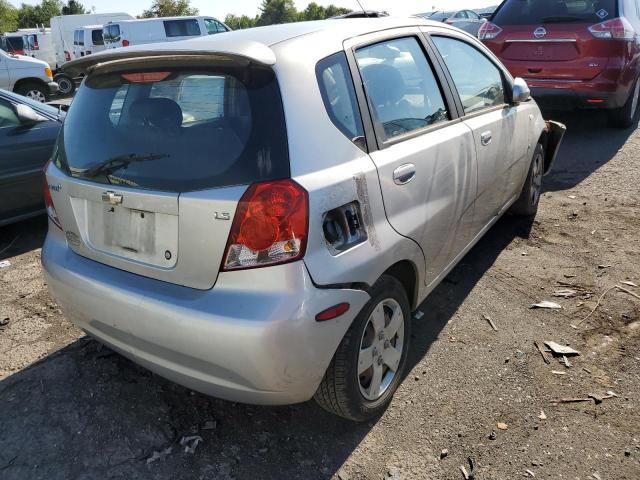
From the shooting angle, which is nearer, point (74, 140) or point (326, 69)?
point (326, 69)

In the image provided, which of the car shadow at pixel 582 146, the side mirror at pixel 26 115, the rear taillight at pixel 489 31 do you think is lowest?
the car shadow at pixel 582 146

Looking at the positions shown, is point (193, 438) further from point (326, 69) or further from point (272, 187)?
point (326, 69)

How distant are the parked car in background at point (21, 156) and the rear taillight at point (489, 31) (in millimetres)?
5542

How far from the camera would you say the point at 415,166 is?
2604mm

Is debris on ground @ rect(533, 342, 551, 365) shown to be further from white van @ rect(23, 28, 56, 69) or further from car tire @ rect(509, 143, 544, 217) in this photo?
white van @ rect(23, 28, 56, 69)

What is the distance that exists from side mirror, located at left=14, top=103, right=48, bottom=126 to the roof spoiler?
2806 mm

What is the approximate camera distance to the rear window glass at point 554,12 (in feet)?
22.0

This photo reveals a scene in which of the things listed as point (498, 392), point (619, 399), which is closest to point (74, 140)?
point (498, 392)

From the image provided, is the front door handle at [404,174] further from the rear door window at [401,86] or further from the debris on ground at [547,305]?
the debris on ground at [547,305]

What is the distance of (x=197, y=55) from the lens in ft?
7.02

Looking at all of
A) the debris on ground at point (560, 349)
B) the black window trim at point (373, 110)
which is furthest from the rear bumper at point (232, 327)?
the debris on ground at point (560, 349)

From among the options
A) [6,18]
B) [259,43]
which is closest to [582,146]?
[259,43]

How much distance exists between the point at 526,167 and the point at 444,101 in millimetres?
1552

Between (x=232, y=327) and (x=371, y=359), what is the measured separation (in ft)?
2.65
